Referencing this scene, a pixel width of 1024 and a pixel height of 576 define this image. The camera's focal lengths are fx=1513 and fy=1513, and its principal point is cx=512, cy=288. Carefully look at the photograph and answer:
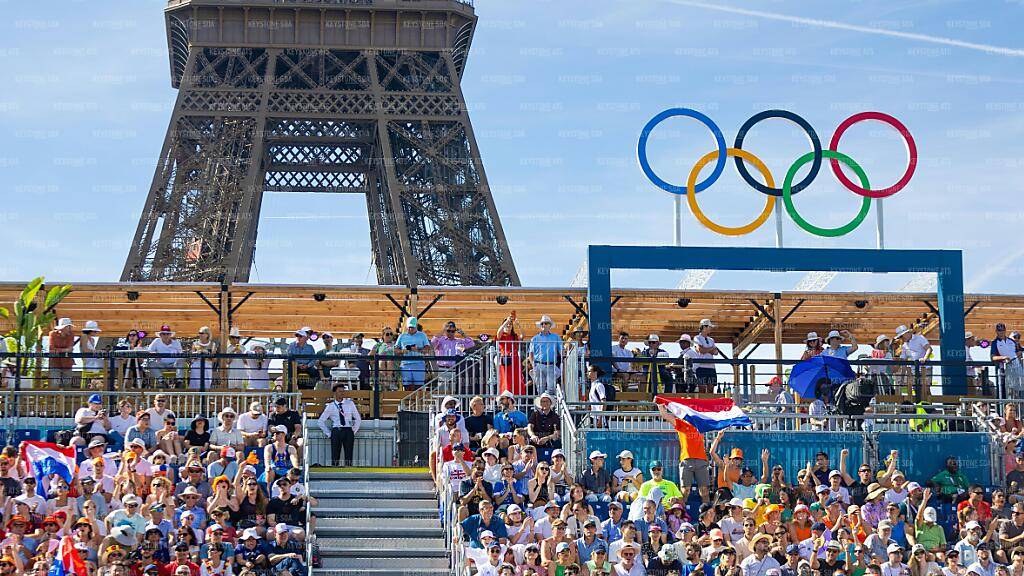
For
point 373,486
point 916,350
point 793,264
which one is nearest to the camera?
point 373,486

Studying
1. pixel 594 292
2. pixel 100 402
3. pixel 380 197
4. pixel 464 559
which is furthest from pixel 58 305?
pixel 380 197

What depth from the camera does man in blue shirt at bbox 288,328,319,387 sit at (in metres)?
21.0

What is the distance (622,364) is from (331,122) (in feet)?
99.4

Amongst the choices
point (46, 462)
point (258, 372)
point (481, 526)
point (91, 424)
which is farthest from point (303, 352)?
point (481, 526)

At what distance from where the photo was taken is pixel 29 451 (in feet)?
53.3

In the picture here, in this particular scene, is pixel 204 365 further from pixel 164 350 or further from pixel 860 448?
pixel 860 448

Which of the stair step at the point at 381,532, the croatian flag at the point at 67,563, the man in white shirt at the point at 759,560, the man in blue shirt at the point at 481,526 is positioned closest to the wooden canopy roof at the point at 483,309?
the stair step at the point at 381,532

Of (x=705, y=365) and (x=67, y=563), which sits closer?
(x=67, y=563)

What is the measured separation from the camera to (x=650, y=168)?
22.0 meters

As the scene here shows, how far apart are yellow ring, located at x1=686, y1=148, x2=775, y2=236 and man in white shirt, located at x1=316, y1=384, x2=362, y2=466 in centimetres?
600

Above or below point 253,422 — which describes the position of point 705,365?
above

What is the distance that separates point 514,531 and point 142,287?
35.9 feet

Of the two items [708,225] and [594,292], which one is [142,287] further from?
[708,225]

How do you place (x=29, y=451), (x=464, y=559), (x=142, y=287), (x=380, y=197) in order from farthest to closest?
(x=380, y=197) → (x=142, y=287) → (x=29, y=451) → (x=464, y=559)
